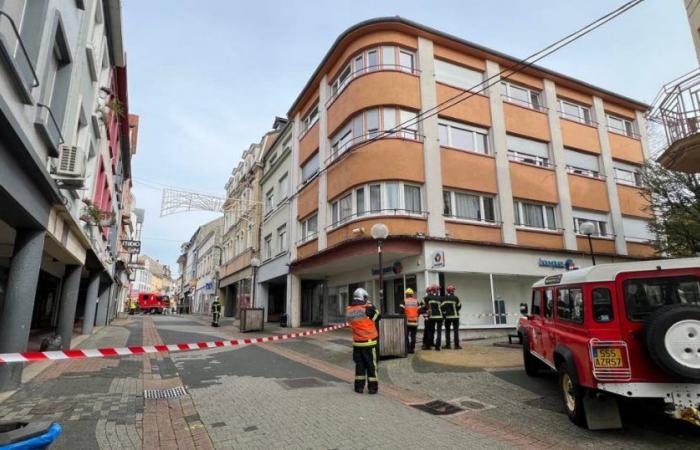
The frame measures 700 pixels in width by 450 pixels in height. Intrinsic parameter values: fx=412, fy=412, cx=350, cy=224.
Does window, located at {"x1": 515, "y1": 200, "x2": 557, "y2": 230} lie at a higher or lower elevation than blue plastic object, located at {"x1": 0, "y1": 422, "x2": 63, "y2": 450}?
higher

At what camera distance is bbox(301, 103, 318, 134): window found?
2167 cm

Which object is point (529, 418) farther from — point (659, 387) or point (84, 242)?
point (84, 242)

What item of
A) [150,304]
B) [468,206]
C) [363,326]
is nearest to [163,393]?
[363,326]

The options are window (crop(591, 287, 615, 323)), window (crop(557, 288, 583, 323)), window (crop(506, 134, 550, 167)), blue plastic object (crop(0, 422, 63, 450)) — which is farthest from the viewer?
window (crop(506, 134, 550, 167))

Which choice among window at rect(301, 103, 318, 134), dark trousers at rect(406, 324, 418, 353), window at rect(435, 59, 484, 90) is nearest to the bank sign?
window at rect(435, 59, 484, 90)

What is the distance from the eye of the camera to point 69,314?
446 inches

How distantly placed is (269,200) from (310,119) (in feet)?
27.2

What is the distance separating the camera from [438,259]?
47.4 ft

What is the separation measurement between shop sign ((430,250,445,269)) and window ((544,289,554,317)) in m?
7.56

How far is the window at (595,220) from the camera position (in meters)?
19.2

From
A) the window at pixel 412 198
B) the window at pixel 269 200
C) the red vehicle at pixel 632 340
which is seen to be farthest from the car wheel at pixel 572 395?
the window at pixel 269 200

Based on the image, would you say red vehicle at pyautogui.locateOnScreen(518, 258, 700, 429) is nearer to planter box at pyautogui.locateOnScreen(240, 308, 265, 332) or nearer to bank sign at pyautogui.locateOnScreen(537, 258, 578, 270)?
bank sign at pyautogui.locateOnScreen(537, 258, 578, 270)

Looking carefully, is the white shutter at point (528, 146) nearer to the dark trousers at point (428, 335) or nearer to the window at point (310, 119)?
the window at point (310, 119)

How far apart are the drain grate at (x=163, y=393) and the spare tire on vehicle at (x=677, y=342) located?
670 cm
